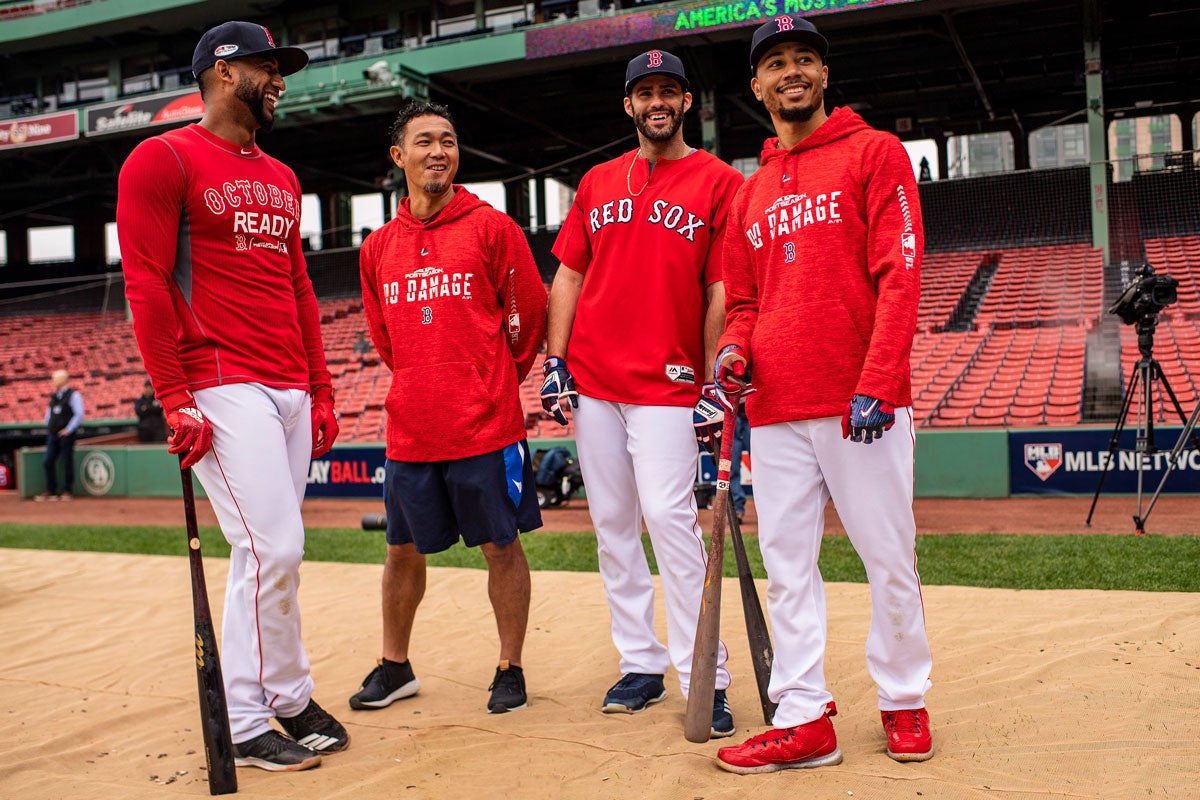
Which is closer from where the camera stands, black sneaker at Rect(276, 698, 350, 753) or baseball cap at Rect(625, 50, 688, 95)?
black sneaker at Rect(276, 698, 350, 753)

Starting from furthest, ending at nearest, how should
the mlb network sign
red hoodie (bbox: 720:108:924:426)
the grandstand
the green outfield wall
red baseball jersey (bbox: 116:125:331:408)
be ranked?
the grandstand, the green outfield wall, the mlb network sign, red baseball jersey (bbox: 116:125:331:408), red hoodie (bbox: 720:108:924:426)

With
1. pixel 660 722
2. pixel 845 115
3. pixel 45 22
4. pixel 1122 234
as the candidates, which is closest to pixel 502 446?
pixel 660 722

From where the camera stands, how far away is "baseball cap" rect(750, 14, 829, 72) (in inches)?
114

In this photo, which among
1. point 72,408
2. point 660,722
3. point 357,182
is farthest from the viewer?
point 357,182

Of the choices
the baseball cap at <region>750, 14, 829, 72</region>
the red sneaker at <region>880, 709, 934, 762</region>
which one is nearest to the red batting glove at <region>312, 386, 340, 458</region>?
the baseball cap at <region>750, 14, 829, 72</region>

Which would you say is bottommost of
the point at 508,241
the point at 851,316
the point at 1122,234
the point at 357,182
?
the point at 851,316

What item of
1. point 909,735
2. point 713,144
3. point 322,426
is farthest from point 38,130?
point 909,735

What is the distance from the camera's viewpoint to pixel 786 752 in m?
2.80

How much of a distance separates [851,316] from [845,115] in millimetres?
657

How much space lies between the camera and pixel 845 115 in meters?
2.98

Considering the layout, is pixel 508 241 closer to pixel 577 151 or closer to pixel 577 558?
pixel 577 558

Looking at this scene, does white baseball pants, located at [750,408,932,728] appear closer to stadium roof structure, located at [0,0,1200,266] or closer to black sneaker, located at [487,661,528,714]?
black sneaker, located at [487,661,528,714]

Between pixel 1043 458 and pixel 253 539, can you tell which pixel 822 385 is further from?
pixel 1043 458

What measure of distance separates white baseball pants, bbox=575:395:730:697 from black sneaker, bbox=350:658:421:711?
0.87m
